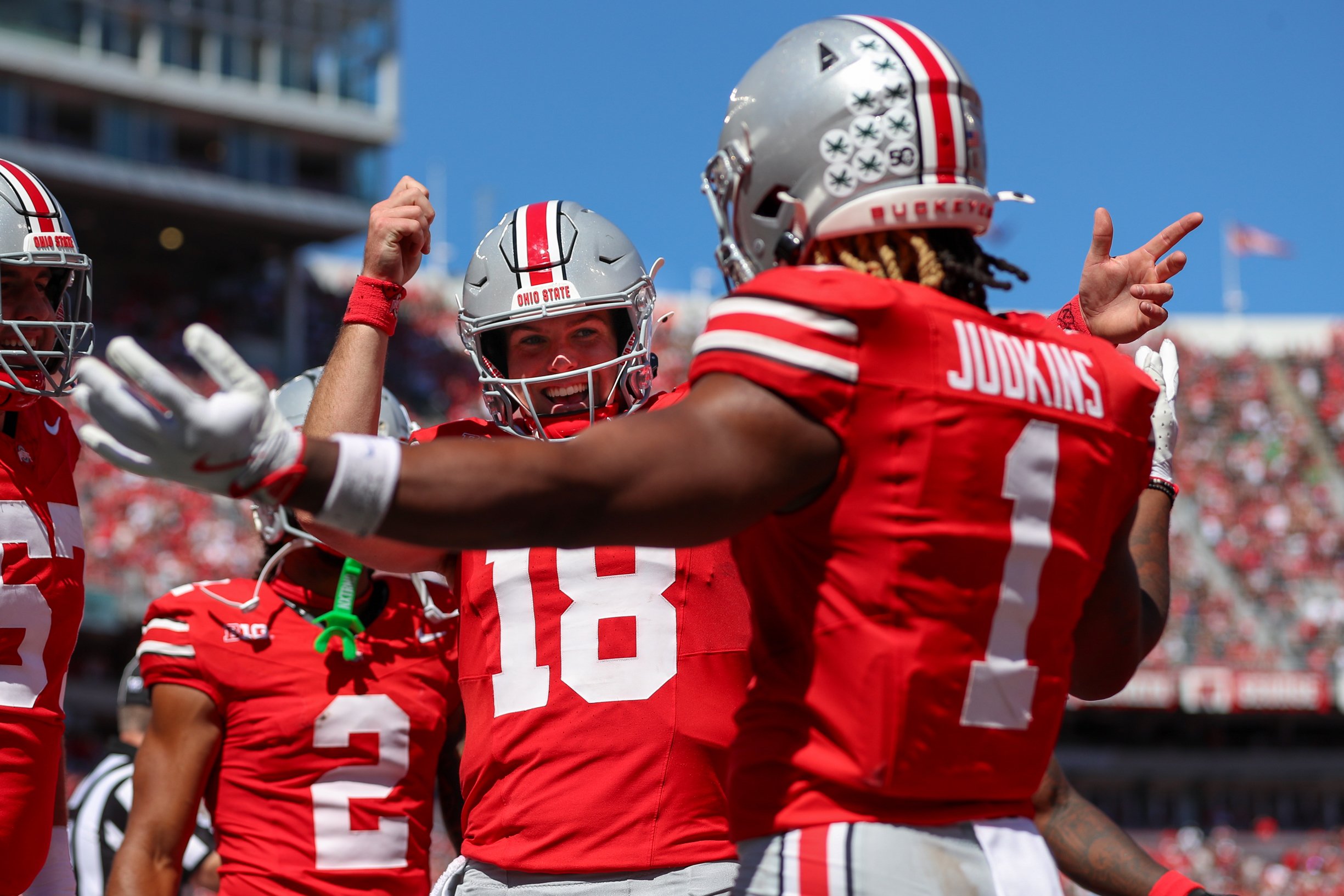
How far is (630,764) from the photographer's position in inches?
115

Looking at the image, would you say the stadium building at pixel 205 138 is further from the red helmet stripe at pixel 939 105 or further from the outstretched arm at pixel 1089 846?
the red helmet stripe at pixel 939 105

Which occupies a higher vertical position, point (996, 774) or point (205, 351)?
point (205, 351)

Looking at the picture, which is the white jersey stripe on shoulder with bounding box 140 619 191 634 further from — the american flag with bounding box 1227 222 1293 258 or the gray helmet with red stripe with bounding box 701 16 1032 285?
the american flag with bounding box 1227 222 1293 258

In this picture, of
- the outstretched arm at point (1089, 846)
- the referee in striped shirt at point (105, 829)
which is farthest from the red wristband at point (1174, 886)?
the referee in striped shirt at point (105, 829)

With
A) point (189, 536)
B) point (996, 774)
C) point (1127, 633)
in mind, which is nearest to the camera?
point (996, 774)

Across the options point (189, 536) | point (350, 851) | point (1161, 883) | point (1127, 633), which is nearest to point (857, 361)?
point (1127, 633)

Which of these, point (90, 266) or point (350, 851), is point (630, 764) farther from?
point (90, 266)

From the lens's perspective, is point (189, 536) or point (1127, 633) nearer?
point (1127, 633)

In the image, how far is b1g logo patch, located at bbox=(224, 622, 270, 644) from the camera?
395 centimetres

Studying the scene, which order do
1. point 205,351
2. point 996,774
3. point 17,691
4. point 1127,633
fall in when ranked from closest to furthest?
point 205,351 → point 996,774 → point 1127,633 → point 17,691

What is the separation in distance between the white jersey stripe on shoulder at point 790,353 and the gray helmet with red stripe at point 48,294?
6.74 ft

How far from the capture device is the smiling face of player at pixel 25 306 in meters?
3.59

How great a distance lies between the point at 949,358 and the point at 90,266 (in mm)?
2565

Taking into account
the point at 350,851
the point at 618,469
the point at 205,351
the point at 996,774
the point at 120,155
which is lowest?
the point at 350,851
